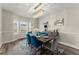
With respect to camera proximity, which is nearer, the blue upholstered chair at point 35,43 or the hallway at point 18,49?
the hallway at point 18,49

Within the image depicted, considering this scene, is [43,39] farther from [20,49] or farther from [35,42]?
[20,49]

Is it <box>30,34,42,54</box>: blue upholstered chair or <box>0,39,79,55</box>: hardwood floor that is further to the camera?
<box>30,34,42,54</box>: blue upholstered chair

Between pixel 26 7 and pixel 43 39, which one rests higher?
pixel 26 7

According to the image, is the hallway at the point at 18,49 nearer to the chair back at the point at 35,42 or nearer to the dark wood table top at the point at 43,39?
the chair back at the point at 35,42

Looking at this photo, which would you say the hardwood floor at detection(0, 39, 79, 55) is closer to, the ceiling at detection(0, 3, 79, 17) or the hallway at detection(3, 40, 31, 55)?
the hallway at detection(3, 40, 31, 55)

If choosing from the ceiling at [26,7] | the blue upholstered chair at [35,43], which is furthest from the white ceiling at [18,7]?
the blue upholstered chair at [35,43]

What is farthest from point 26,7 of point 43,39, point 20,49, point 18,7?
point 20,49

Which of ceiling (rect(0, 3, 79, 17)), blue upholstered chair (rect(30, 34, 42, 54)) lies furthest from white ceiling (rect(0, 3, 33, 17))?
blue upholstered chair (rect(30, 34, 42, 54))

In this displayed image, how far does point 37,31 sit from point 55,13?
49 centimetres

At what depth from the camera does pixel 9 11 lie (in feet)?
6.82

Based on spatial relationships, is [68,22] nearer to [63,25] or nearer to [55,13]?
[63,25]

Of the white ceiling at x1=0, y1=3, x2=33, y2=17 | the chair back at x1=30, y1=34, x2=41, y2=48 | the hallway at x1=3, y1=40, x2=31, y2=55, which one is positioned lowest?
the hallway at x1=3, y1=40, x2=31, y2=55
